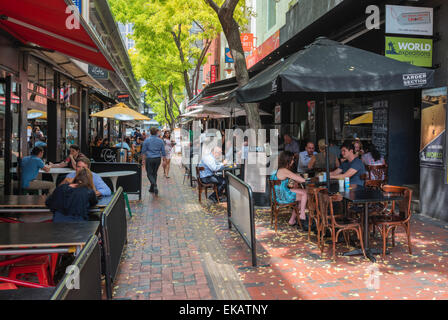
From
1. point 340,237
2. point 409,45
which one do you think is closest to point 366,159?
point 409,45

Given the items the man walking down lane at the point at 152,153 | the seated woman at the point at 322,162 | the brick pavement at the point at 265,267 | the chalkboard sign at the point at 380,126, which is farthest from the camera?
the man walking down lane at the point at 152,153

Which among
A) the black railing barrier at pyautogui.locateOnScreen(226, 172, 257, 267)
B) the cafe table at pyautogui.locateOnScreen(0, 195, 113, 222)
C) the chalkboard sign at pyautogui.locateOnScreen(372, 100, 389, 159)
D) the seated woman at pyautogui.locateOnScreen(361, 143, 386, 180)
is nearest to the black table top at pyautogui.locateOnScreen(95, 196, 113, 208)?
the cafe table at pyautogui.locateOnScreen(0, 195, 113, 222)

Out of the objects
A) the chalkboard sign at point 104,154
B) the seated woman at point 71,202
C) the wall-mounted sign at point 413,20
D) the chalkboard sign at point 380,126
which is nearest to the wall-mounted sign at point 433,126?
the wall-mounted sign at point 413,20

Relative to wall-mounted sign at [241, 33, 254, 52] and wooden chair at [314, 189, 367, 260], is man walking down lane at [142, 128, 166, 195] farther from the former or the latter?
wall-mounted sign at [241, 33, 254, 52]

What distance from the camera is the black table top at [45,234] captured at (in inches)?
137

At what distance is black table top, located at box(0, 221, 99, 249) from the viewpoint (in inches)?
137

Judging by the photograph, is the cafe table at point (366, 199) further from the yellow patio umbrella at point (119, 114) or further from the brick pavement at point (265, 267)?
the yellow patio umbrella at point (119, 114)

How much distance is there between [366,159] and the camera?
9273mm

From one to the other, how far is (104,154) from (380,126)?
10.9 metres

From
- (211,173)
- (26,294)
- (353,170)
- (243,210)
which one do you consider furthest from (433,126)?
(26,294)

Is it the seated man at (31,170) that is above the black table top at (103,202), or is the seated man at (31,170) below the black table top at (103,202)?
above

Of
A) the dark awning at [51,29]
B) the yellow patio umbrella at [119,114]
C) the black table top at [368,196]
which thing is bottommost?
the black table top at [368,196]

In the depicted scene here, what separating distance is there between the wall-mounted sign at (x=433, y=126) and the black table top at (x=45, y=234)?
676cm
